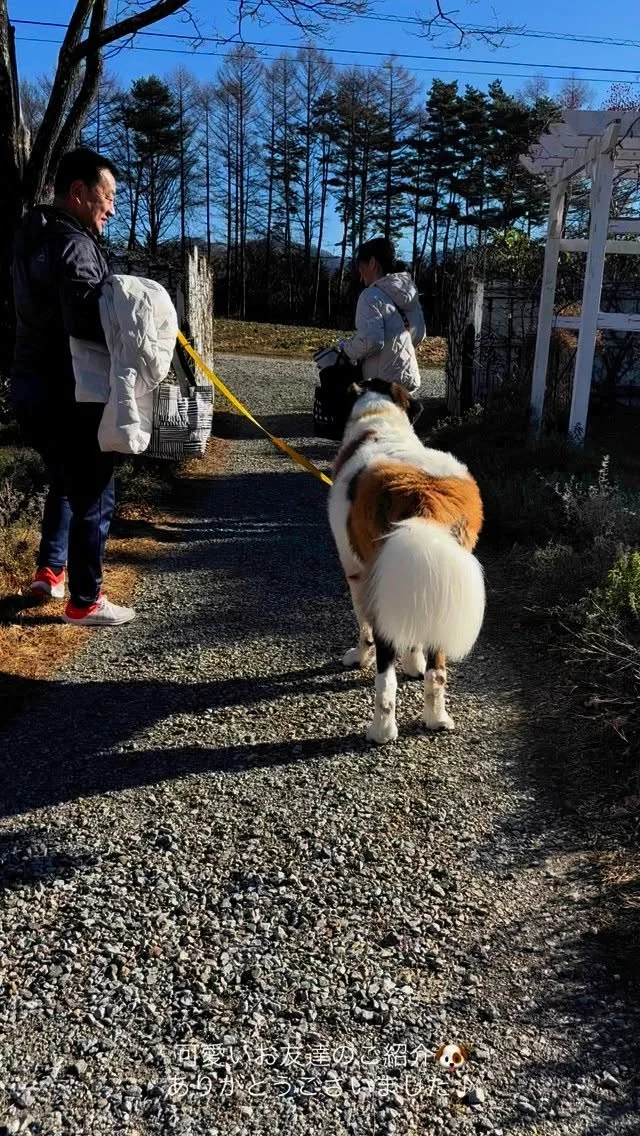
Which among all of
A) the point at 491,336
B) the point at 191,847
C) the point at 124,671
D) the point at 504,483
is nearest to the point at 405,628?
the point at 191,847

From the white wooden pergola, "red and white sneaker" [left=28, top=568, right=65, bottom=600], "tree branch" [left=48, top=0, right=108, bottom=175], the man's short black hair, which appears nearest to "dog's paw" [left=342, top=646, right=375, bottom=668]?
"red and white sneaker" [left=28, top=568, right=65, bottom=600]

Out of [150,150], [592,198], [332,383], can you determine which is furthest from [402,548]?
[150,150]

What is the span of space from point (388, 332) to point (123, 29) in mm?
6337

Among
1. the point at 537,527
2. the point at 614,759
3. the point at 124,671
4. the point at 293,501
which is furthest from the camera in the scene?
the point at 293,501

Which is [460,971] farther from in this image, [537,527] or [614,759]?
[537,527]

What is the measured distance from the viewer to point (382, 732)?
144 inches

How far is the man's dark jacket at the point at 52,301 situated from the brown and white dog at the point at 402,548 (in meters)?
1.48

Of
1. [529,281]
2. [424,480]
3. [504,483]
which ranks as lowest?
[504,483]

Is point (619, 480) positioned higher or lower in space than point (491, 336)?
lower

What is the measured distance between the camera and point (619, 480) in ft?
24.7

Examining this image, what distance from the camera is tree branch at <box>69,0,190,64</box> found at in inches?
348

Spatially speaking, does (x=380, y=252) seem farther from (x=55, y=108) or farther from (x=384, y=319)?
(x=55, y=108)

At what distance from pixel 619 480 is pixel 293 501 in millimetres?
3254

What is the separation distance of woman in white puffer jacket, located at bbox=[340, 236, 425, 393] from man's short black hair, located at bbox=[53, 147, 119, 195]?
1.75m
